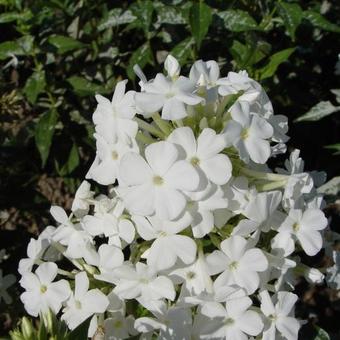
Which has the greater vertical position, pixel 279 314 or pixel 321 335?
pixel 279 314

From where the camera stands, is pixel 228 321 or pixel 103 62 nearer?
pixel 228 321

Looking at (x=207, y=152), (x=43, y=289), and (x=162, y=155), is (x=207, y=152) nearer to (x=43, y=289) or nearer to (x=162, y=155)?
(x=162, y=155)

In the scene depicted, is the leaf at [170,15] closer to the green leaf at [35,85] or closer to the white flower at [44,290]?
the green leaf at [35,85]

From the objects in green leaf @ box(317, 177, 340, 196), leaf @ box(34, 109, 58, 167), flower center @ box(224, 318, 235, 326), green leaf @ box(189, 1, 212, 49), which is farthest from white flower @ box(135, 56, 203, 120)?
green leaf @ box(317, 177, 340, 196)

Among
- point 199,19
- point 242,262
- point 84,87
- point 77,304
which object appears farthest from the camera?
point 84,87

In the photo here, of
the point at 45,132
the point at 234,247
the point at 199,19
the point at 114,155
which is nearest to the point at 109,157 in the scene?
the point at 114,155

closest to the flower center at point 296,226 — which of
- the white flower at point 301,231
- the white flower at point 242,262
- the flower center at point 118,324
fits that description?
the white flower at point 301,231

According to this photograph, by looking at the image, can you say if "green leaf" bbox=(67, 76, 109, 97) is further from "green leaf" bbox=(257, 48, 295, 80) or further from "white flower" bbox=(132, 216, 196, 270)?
"white flower" bbox=(132, 216, 196, 270)
